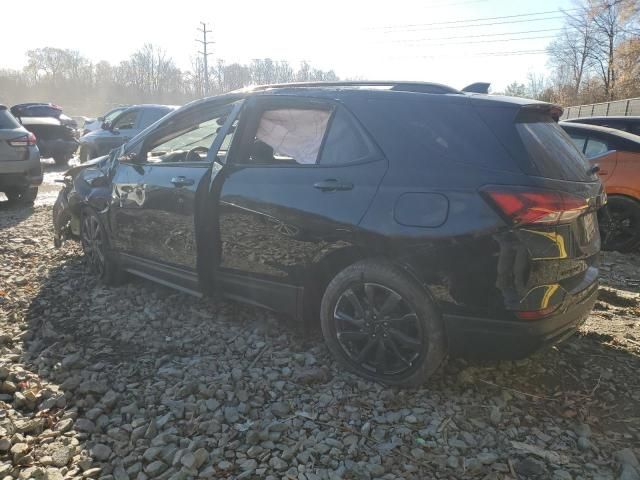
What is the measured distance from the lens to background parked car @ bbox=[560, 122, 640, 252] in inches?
242

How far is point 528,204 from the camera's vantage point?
242 cm

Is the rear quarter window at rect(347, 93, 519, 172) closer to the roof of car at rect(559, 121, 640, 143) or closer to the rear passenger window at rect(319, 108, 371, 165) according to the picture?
the rear passenger window at rect(319, 108, 371, 165)

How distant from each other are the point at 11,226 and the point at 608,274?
750cm

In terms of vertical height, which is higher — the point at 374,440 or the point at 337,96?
the point at 337,96

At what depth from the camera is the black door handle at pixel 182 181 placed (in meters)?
3.66

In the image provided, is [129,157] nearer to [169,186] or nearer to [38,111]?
[169,186]

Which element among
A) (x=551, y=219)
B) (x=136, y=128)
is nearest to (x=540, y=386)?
(x=551, y=219)

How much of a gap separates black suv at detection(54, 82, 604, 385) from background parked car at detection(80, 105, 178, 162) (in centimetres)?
802

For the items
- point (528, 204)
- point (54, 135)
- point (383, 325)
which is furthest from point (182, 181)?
point (54, 135)

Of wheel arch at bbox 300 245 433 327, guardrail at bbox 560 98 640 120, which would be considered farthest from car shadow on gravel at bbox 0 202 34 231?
guardrail at bbox 560 98 640 120

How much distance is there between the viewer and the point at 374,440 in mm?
2500

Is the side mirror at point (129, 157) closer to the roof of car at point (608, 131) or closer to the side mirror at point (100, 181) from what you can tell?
the side mirror at point (100, 181)

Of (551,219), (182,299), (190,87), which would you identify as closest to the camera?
(551,219)

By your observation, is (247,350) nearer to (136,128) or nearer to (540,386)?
(540,386)
